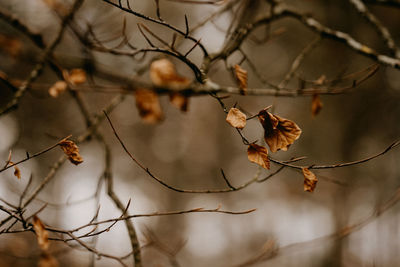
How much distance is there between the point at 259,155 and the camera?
3.56 ft

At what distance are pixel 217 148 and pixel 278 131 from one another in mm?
9228

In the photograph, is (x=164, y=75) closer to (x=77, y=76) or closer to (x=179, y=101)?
(x=179, y=101)

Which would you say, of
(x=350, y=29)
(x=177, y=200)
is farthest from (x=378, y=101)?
(x=177, y=200)

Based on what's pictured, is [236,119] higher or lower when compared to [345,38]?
lower

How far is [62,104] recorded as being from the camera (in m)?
7.91

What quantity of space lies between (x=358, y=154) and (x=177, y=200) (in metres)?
7.30

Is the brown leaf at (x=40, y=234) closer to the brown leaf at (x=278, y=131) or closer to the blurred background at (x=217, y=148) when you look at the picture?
the blurred background at (x=217, y=148)

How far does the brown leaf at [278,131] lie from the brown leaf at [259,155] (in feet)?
0.11

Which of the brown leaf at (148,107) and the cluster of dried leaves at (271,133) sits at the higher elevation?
the brown leaf at (148,107)

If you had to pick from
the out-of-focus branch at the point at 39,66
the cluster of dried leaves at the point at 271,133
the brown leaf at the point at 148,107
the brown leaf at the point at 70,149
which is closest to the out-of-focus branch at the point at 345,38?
the cluster of dried leaves at the point at 271,133

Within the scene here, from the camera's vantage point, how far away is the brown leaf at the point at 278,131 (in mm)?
1067

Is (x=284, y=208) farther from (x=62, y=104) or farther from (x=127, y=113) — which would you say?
(x=62, y=104)

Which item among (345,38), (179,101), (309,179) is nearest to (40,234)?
(179,101)

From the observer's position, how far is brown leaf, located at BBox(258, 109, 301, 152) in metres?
1.07
